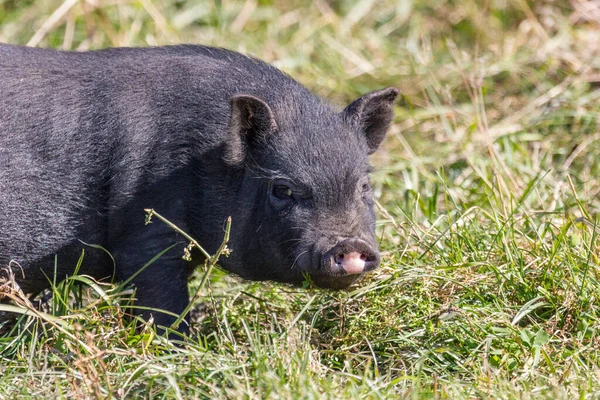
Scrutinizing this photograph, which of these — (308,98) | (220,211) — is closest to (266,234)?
(220,211)

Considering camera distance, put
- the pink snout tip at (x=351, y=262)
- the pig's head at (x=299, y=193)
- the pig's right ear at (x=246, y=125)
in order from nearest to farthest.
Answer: the pink snout tip at (x=351, y=262) → the pig's head at (x=299, y=193) → the pig's right ear at (x=246, y=125)

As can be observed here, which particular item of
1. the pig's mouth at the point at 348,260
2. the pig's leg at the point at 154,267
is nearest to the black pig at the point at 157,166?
the pig's leg at the point at 154,267

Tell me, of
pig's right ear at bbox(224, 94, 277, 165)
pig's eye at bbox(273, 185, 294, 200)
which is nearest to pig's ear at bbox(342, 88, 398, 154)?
pig's right ear at bbox(224, 94, 277, 165)

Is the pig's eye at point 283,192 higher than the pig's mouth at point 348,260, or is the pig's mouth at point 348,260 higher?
the pig's eye at point 283,192

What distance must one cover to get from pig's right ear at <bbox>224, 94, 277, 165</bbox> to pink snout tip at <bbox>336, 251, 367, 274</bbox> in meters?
0.89

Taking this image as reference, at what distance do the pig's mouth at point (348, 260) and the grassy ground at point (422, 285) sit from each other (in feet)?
1.01

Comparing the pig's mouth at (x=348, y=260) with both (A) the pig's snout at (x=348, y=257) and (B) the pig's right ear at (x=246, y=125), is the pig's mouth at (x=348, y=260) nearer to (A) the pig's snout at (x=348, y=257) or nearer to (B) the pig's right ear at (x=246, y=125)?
(A) the pig's snout at (x=348, y=257)

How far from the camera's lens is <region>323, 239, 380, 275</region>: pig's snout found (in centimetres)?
481

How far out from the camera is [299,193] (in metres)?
5.15

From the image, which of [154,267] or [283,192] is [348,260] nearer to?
[283,192]

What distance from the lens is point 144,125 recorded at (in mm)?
5367

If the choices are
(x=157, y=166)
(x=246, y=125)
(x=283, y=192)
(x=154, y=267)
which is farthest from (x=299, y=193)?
(x=154, y=267)

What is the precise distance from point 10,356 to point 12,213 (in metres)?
0.79

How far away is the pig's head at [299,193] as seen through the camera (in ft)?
16.3
